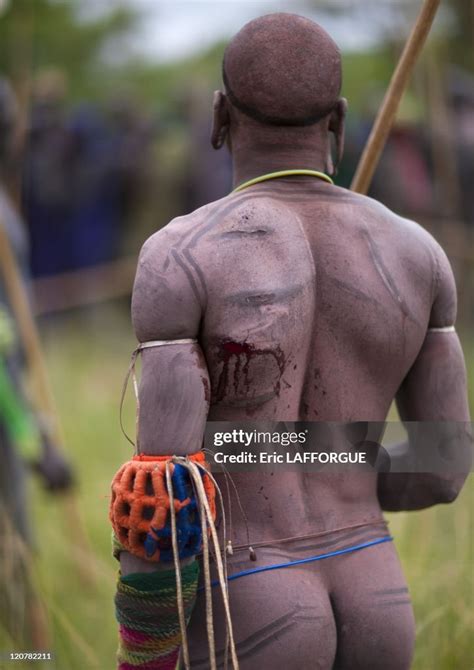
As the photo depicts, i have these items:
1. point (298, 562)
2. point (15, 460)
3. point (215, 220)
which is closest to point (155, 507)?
point (298, 562)

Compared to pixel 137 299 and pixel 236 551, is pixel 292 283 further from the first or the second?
pixel 236 551

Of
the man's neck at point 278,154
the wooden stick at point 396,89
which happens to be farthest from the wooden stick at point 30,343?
the man's neck at point 278,154

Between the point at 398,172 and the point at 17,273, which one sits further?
the point at 398,172

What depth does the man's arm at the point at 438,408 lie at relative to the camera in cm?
228

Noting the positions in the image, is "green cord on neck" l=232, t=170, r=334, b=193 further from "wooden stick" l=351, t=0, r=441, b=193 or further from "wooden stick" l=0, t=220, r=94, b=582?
"wooden stick" l=0, t=220, r=94, b=582

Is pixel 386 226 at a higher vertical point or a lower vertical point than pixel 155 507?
higher

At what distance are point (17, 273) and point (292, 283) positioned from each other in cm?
249

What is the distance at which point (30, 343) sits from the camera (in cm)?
454

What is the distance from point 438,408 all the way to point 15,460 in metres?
2.30

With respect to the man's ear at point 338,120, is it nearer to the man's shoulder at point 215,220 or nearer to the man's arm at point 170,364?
the man's shoulder at point 215,220

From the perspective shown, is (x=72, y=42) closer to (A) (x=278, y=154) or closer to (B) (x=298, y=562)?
(A) (x=278, y=154)

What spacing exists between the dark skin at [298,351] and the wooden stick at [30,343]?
7.35ft

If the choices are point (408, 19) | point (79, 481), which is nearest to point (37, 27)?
point (408, 19)

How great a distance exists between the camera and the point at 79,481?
5777 millimetres
